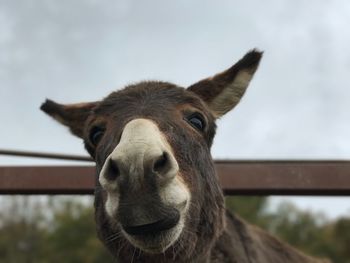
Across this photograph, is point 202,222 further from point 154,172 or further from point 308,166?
point 308,166

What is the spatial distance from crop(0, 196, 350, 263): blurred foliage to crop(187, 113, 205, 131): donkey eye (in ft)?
105

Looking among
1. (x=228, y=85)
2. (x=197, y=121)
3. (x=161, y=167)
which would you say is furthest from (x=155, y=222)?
(x=228, y=85)

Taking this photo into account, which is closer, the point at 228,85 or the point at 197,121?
the point at 197,121

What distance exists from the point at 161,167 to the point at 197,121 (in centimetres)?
114

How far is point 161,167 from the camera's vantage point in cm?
307

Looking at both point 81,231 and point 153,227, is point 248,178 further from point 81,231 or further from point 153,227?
point 81,231

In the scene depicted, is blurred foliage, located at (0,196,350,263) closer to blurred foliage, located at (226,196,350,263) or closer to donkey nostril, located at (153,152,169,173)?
blurred foliage, located at (226,196,350,263)

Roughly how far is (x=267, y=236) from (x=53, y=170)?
2.66 metres

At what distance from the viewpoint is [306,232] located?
4338 centimetres

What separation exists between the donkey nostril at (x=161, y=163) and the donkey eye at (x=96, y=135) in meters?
1.18

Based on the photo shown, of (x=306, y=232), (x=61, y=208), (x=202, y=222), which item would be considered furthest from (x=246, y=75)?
(x=61, y=208)

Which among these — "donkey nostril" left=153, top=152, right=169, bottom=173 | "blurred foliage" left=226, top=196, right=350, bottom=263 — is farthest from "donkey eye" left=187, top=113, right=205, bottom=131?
"blurred foliage" left=226, top=196, right=350, bottom=263

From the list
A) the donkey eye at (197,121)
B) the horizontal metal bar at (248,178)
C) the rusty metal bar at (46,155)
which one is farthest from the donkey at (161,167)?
the rusty metal bar at (46,155)

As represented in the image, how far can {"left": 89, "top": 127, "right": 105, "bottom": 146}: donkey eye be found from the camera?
13.7 feet
